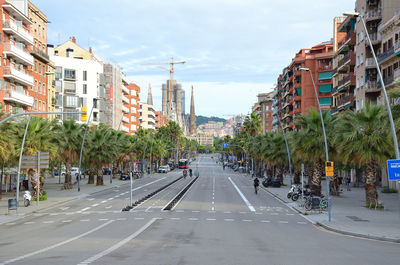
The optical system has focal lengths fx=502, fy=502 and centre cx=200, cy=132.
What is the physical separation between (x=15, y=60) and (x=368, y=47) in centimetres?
4132

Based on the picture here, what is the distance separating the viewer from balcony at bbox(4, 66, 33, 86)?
55594 millimetres

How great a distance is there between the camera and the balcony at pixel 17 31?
54.8 meters

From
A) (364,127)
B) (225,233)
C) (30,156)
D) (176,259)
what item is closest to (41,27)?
(30,156)

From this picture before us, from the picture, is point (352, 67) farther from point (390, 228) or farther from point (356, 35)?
point (390, 228)

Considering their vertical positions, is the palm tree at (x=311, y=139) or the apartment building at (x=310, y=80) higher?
Answer: the apartment building at (x=310, y=80)

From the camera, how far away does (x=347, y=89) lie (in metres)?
70.1

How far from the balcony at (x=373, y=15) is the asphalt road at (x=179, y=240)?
106 feet

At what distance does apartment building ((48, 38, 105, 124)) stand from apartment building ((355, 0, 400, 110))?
1975 inches

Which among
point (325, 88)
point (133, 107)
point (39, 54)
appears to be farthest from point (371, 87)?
point (133, 107)

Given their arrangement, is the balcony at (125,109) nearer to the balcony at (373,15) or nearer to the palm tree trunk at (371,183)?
the balcony at (373,15)

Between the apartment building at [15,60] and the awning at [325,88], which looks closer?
the apartment building at [15,60]

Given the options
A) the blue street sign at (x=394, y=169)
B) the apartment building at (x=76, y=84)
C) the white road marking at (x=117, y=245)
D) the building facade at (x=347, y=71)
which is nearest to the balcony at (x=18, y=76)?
the apartment building at (x=76, y=84)

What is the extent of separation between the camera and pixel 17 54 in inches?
2245

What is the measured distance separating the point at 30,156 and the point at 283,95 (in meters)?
89.3
